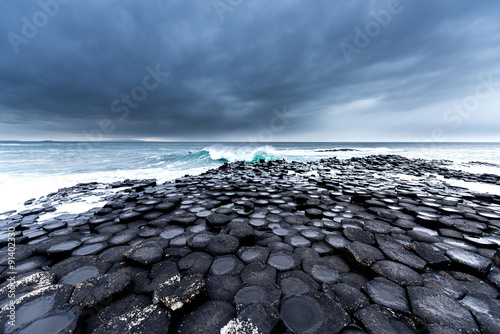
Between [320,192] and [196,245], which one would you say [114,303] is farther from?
[320,192]

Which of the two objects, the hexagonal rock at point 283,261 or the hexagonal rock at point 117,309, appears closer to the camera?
Answer: the hexagonal rock at point 117,309

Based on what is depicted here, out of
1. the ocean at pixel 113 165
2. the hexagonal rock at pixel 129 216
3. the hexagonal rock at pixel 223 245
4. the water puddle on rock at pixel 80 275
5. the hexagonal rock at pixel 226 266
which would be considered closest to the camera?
the water puddle on rock at pixel 80 275

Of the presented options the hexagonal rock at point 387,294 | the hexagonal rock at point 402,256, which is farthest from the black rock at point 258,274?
the hexagonal rock at point 402,256

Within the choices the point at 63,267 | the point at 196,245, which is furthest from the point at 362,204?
the point at 63,267

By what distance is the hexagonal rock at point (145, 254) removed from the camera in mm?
2377

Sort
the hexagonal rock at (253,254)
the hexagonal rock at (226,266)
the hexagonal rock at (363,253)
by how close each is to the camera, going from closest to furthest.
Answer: the hexagonal rock at (226,266) → the hexagonal rock at (363,253) → the hexagonal rock at (253,254)

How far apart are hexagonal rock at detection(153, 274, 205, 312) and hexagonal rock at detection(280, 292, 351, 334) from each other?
0.80 metres

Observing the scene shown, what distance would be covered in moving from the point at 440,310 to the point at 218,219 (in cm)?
300

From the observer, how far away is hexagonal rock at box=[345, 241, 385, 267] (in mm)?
2314

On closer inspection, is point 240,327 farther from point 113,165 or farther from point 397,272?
point 113,165

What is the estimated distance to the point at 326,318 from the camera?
1.59m

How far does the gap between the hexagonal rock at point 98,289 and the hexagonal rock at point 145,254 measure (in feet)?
1.08

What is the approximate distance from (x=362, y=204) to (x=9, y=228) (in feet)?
24.5

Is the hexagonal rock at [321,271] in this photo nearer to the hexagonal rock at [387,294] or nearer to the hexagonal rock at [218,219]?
the hexagonal rock at [387,294]
